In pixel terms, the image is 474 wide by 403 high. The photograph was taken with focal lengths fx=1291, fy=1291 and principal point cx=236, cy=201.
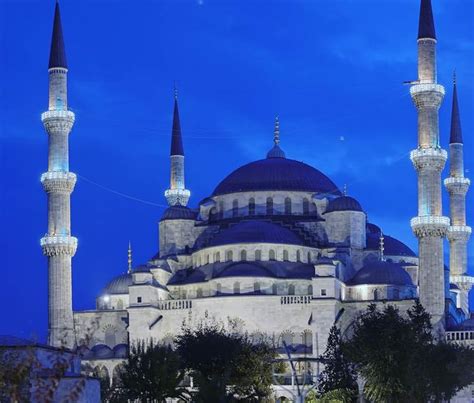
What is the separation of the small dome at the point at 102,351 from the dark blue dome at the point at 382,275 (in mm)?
10103

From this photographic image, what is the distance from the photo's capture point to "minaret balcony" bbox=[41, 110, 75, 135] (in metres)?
50.7

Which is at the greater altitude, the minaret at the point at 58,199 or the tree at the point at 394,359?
the minaret at the point at 58,199

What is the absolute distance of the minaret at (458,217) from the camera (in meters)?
57.9

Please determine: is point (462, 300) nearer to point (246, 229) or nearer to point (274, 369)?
point (246, 229)

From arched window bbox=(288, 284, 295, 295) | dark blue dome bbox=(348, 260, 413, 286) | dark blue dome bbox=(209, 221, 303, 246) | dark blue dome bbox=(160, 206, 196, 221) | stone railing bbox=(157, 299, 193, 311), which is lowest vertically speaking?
stone railing bbox=(157, 299, 193, 311)

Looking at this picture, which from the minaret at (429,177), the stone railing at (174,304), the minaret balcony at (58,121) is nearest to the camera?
the minaret at (429,177)

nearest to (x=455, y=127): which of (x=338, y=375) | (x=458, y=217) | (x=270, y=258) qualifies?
(x=458, y=217)

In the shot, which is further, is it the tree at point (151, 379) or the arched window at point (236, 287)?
the arched window at point (236, 287)

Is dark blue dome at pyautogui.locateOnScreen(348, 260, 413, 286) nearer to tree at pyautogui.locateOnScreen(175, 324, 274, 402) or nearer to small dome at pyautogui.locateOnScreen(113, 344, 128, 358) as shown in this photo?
small dome at pyautogui.locateOnScreen(113, 344, 128, 358)

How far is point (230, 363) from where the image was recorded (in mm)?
39250

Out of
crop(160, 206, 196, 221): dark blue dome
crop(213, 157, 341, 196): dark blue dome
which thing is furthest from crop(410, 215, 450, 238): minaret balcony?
crop(160, 206, 196, 221): dark blue dome

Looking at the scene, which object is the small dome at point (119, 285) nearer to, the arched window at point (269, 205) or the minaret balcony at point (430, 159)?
the arched window at point (269, 205)

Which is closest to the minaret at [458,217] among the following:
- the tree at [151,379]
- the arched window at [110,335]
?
the arched window at [110,335]

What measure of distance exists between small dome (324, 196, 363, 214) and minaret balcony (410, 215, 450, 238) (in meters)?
6.36
